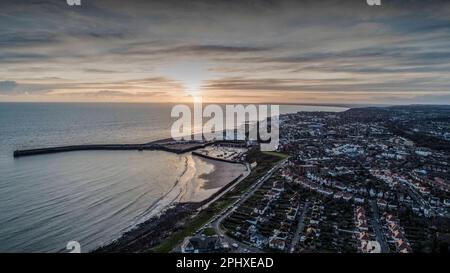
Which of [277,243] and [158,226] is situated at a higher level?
[277,243]

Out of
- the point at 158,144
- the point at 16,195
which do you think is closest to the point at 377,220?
the point at 16,195

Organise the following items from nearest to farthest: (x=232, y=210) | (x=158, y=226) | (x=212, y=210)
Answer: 1. (x=158, y=226)
2. (x=232, y=210)
3. (x=212, y=210)

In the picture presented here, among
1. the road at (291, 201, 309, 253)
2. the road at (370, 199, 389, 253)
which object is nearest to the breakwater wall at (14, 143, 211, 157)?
the road at (291, 201, 309, 253)

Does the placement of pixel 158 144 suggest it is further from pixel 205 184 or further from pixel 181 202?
pixel 181 202

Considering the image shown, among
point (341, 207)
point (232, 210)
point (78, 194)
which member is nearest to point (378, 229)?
point (341, 207)

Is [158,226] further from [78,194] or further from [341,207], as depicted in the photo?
[341,207]

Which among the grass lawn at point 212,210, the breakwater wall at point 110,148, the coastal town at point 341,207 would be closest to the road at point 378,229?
the coastal town at point 341,207
